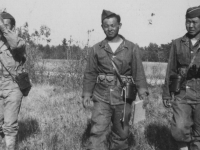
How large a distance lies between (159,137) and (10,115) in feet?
9.40

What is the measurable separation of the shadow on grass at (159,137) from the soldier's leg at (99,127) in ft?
4.12

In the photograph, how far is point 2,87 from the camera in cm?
383

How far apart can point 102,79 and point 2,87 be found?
159cm

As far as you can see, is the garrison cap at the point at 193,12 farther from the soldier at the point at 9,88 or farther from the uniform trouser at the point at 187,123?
the soldier at the point at 9,88

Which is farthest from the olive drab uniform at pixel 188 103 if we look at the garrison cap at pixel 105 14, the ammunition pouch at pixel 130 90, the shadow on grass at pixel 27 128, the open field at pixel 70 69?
the open field at pixel 70 69

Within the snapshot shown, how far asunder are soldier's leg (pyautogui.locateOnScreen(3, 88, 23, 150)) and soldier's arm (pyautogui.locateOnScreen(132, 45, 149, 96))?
1.91 meters

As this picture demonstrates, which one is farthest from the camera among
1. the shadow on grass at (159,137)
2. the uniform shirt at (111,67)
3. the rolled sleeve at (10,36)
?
the shadow on grass at (159,137)

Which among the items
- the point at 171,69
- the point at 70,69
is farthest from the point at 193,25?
the point at 70,69

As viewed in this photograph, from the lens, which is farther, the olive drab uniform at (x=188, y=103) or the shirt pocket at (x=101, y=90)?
the shirt pocket at (x=101, y=90)

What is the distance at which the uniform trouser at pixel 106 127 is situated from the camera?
12.1ft

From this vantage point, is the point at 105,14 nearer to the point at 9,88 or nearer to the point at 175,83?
the point at 175,83

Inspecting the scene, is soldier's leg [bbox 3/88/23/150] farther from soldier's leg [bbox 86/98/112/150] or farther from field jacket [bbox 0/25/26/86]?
soldier's leg [bbox 86/98/112/150]

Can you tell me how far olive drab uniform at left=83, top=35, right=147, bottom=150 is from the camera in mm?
3721

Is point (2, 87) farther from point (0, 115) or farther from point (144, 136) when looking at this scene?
point (144, 136)
